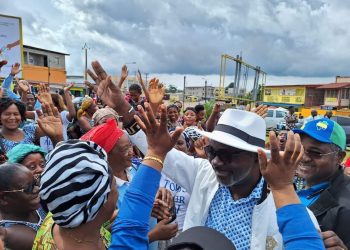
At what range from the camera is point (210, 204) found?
6.49 ft

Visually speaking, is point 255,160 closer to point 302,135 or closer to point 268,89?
point 302,135

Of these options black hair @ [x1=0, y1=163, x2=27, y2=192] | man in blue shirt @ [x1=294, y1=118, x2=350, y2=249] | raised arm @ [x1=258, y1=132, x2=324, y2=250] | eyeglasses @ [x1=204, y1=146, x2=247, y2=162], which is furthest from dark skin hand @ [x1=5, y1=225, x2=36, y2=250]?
man in blue shirt @ [x1=294, y1=118, x2=350, y2=249]

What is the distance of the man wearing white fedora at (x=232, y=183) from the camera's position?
1.76 meters

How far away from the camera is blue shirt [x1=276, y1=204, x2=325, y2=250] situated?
1.16m

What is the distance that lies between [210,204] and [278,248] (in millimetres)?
461

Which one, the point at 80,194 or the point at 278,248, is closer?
the point at 80,194

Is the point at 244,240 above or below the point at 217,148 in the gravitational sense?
below

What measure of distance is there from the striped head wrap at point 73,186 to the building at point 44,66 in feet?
112

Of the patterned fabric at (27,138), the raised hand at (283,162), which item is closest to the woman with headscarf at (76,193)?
the raised hand at (283,162)

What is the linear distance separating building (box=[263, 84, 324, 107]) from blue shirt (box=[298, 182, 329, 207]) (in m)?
46.8

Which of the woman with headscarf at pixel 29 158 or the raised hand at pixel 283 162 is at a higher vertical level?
the raised hand at pixel 283 162

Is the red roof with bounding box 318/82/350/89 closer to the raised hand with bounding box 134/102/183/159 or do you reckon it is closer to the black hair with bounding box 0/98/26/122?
the black hair with bounding box 0/98/26/122

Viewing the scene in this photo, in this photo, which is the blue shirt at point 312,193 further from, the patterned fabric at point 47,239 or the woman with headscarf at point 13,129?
the woman with headscarf at point 13,129

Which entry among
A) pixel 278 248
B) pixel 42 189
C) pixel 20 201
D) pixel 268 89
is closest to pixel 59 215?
pixel 42 189
